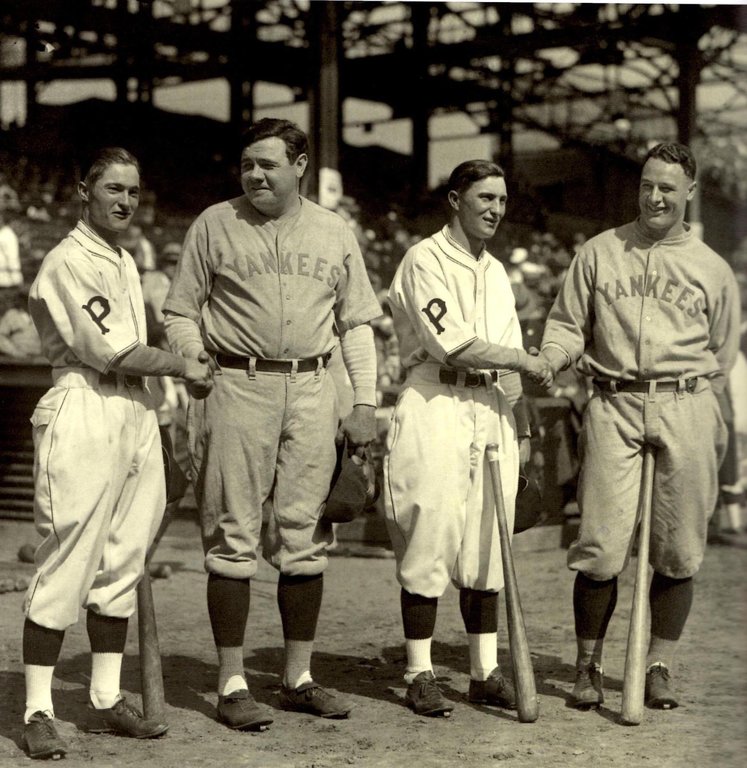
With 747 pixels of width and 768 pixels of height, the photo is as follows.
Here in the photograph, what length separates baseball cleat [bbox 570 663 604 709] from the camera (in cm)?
477

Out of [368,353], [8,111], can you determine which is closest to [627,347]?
[368,353]

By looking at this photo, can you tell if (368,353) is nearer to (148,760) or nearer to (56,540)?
(56,540)

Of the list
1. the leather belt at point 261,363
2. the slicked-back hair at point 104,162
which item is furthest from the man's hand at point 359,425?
the slicked-back hair at point 104,162

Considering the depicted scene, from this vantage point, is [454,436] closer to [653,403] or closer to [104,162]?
[653,403]

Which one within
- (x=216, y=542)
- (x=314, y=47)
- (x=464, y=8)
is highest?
(x=464, y=8)

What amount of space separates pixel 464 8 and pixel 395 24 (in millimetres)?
2871

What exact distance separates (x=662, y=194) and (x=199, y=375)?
1.94 meters

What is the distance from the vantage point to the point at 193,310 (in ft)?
15.1

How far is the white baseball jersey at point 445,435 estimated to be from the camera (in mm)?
4734

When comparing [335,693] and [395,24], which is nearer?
[335,693]

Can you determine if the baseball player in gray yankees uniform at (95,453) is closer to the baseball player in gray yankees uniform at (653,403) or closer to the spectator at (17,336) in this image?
the baseball player in gray yankees uniform at (653,403)

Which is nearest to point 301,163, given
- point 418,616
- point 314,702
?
point 418,616

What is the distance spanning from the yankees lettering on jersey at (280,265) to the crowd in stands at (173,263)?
1.83 ft

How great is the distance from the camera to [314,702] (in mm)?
4637
